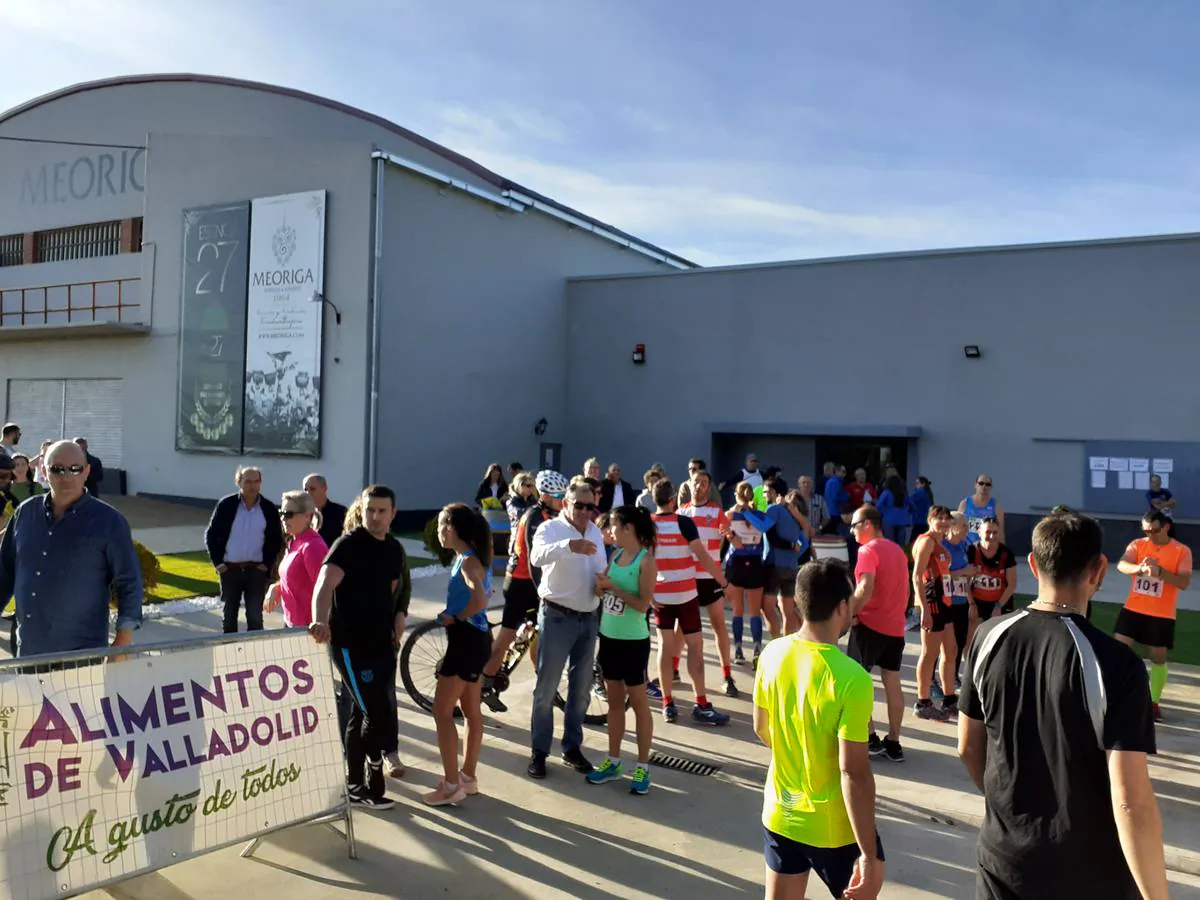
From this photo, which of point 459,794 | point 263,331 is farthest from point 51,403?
point 459,794

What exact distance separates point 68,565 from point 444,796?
7.41ft

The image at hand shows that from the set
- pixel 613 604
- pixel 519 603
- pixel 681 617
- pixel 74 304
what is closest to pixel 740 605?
pixel 681 617

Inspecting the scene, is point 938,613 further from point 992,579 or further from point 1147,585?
point 1147,585

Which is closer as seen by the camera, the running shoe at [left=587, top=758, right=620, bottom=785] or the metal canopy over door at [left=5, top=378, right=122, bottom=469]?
the running shoe at [left=587, top=758, right=620, bottom=785]

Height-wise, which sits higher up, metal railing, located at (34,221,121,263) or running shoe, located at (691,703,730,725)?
metal railing, located at (34,221,121,263)

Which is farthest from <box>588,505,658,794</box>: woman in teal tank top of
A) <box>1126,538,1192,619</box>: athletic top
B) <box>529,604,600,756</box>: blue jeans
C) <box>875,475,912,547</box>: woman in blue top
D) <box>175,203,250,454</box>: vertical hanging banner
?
<box>175,203,250,454</box>: vertical hanging banner

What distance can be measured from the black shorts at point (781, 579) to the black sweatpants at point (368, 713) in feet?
13.9

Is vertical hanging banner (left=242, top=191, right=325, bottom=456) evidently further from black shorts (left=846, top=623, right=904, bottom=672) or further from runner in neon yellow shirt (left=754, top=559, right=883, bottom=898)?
runner in neon yellow shirt (left=754, top=559, right=883, bottom=898)

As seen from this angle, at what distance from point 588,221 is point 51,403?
585 inches

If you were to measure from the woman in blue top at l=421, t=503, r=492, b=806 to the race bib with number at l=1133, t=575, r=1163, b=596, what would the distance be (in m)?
4.92

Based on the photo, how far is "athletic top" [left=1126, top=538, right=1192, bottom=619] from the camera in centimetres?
657

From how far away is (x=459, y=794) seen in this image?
4.98m

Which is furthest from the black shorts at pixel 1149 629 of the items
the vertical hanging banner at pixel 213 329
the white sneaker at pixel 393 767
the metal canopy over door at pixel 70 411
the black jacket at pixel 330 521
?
the metal canopy over door at pixel 70 411

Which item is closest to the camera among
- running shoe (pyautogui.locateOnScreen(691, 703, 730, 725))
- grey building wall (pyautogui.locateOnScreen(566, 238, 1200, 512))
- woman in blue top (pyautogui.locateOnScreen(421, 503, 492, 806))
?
woman in blue top (pyautogui.locateOnScreen(421, 503, 492, 806))
